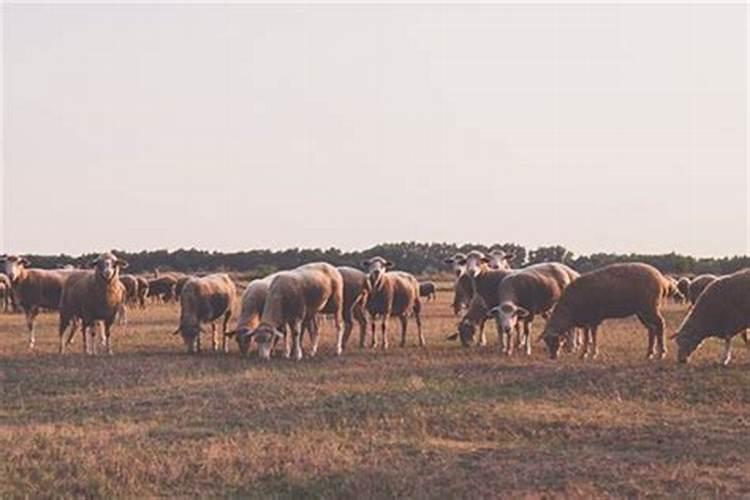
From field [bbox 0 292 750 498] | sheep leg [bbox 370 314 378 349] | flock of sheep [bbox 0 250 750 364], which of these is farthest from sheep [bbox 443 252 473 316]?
field [bbox 0 292 750 498]

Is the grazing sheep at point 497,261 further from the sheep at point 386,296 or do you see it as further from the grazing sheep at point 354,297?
the grazing sheep at point 354,297

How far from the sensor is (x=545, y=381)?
19875mm

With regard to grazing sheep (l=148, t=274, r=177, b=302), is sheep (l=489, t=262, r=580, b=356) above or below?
above

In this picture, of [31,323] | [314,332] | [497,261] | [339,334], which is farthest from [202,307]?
[497,261]

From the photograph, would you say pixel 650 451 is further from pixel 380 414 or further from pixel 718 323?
pixel 718 323

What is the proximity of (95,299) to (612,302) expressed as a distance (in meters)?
13.4

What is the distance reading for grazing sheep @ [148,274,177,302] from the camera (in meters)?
61.6

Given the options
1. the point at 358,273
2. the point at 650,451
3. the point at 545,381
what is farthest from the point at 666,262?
the point at 650,451

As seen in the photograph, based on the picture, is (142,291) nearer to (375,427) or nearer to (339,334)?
(339,334)

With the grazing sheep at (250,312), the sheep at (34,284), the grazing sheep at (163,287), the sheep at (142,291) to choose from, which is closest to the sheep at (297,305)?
the grazing sheep at (250,312)

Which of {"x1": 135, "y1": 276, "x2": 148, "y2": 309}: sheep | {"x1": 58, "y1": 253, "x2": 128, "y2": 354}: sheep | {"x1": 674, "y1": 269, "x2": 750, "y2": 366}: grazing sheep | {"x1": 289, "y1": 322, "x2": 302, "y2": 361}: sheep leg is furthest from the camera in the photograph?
{"x1": 135, "y1": 276, "x2": 148, "y2": 309}: sheep

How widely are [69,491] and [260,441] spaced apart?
2897 mm

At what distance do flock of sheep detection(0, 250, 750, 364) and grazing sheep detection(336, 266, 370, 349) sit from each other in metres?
0.03

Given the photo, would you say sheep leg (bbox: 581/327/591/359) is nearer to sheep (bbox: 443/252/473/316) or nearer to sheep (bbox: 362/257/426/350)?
sheep (bbox: 362/257/426/350)
